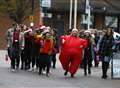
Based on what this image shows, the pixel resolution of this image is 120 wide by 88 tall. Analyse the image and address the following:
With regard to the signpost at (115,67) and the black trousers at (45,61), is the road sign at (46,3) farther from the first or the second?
the signpost at (115,67)

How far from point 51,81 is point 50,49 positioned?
7.25 ft

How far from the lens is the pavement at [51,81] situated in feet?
58.8

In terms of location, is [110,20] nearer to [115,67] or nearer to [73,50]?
[115,67]

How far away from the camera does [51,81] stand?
63.0 ft

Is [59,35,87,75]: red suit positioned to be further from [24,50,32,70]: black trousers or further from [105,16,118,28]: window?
[105,16,118,28]: window

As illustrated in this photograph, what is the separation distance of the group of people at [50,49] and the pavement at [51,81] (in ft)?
1.29

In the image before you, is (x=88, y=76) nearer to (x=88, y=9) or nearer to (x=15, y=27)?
(x=15, y=27)

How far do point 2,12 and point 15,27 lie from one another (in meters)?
20.6

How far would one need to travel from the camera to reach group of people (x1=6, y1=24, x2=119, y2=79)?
68.5 feet

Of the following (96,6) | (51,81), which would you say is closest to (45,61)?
(51,81)

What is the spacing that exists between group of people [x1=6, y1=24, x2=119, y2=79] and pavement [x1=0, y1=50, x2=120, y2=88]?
394 mm

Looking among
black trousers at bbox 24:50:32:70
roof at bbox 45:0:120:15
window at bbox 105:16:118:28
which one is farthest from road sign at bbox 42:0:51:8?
black trousers at bbox 24:50:32:70

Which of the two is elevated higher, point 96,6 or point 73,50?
point 73,50

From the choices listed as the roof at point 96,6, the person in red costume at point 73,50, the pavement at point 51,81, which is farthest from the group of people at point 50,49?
the roof at point 96,6
